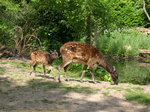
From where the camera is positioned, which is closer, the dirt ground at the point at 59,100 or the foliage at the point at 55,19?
the dirt ground at the point at 59,100

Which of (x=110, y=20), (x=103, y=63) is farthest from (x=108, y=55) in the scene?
(x=103, y=63)

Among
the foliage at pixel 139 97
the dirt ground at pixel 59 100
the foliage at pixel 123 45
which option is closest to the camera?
the dirt ground at pixel 59 100

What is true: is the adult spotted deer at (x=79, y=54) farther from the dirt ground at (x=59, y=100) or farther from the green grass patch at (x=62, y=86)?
the dirt ground at (x=59, y=100)

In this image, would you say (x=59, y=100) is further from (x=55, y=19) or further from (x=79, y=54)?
(x=55, y=19)

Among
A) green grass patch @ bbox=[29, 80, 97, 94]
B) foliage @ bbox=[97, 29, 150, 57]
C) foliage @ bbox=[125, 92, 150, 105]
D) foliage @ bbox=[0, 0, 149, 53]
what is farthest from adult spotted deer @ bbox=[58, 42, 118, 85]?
foliage @ bbox=[97, 29, 150, 57]

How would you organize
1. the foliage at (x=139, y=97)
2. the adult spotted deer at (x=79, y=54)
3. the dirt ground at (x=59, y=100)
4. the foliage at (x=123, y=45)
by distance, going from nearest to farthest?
the dirt ground at (x=59, y=100) < the foliage at (x=139, y=97) < the adult spotted deer at (x=79, y=54) < the foliage at (x=123, y=45)

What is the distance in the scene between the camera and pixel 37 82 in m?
8.71

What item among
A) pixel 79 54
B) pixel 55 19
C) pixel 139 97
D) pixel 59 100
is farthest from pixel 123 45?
pixel 59 100

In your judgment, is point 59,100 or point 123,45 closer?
point 59,100

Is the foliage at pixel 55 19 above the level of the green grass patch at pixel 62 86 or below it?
above

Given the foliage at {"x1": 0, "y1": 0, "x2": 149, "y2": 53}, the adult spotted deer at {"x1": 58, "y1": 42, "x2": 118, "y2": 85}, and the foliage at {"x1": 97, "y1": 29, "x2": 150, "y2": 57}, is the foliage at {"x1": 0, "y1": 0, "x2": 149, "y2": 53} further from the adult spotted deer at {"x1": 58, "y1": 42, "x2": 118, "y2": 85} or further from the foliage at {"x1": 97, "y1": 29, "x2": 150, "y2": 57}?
the foliage at {"x1": 97, "y1": 29, "x2": 150, "y2": 57}

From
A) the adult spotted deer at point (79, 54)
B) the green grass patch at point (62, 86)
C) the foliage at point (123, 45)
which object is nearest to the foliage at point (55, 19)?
the adult spotted deer at point (79, 54)

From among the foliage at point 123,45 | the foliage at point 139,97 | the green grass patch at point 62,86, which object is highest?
the foliage at point 123,45

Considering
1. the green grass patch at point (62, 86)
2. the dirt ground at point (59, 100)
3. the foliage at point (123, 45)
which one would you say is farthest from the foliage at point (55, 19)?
the dirt ground at point (59, 100)
